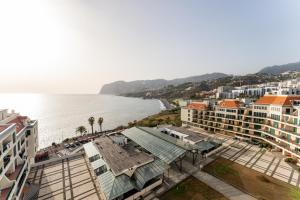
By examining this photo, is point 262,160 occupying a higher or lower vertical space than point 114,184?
lower

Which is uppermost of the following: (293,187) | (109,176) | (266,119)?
(266,119)

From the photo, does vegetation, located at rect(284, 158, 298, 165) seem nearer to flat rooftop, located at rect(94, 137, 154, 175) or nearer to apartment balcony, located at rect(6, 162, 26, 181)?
flat rooftop, located at rect(94, 137, 154, 175)

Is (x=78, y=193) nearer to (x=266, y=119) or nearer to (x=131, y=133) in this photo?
(x=131, y=133)

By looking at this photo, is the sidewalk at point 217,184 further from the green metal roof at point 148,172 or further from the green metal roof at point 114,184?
the green metal roof at point 114,184

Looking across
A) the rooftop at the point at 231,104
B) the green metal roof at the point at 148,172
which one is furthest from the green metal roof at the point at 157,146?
the rooftop at the point at 231,104

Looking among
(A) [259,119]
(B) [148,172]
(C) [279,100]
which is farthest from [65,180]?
(C) [279,100]

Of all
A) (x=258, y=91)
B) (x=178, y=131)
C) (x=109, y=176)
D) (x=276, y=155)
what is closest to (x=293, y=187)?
(x=276, y=155)

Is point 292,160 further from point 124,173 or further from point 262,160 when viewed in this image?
point 124,173
